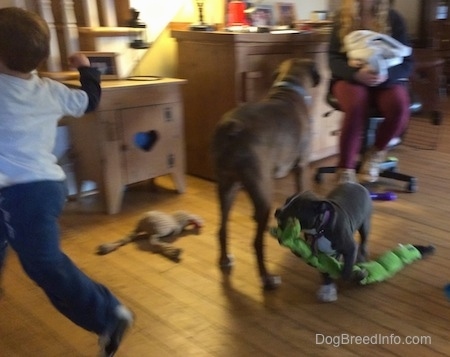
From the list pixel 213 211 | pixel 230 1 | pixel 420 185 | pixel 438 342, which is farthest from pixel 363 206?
pixel 230 1

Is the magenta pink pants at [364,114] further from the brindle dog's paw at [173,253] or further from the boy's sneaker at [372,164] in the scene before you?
the brindle dog's paw at [173,253]

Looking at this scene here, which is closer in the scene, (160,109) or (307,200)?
(307,200)

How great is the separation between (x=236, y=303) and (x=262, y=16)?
2.17 meters

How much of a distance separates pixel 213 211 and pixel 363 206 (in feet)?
3.12

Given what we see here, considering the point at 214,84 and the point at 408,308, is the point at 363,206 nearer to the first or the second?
the point at 408,308

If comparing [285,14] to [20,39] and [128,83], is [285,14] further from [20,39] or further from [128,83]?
[20,39]

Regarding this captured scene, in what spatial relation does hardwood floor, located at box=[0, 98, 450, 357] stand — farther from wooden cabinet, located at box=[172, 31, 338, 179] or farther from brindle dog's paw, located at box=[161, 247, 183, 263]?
wooden cabinet, located at box=[172, 31, 338, 179]

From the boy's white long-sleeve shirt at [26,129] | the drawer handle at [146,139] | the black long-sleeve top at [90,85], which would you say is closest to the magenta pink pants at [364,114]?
the drawer handle at [146,139]

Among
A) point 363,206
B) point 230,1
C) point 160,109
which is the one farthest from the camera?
point 230,1

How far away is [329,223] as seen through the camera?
1727 millimetres

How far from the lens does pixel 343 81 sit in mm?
2809

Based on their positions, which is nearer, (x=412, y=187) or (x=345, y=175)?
(x=345, y=175)

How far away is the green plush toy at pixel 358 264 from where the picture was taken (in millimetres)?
1760

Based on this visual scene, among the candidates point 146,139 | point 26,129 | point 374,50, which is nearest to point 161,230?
point 146,139
